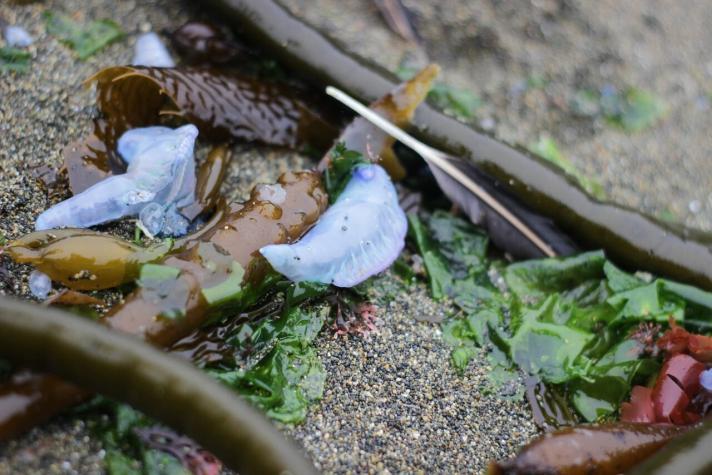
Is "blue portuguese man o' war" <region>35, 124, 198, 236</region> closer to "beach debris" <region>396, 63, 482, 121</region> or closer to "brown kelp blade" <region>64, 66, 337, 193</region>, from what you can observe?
"brown kelp blade" <region>64, 66, 337, 193</region>

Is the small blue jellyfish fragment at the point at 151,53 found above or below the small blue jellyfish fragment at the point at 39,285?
above

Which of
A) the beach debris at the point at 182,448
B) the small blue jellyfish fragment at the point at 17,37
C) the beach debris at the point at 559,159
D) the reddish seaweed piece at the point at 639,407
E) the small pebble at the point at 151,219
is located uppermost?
the small blue jellyfish fragment at the point at 17,37

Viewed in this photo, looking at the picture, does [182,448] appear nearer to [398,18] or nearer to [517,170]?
[517,170]

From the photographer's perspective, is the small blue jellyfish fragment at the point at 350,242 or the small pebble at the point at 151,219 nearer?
the small blue jellyfish fragment at the point at 350,242

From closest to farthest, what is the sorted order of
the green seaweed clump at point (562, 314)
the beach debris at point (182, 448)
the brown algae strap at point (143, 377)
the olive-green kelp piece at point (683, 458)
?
the brown algae strap at point (143, 377), the beach debris at point (182, 448), the olive-green kelp piece at point (683, 458), the green seaweed clump at point (562, 314)

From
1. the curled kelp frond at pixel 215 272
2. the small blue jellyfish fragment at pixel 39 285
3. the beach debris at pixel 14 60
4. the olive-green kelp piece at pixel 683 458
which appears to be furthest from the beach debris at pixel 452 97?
the small blue jellyfish fragment at pixel 39 285

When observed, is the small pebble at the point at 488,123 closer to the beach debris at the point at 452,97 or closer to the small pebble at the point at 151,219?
the beach debris at the point at 452,97

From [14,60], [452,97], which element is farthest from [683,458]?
[14,60]
